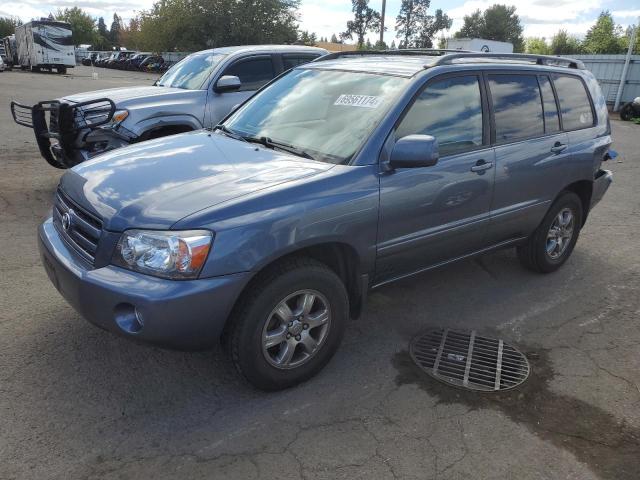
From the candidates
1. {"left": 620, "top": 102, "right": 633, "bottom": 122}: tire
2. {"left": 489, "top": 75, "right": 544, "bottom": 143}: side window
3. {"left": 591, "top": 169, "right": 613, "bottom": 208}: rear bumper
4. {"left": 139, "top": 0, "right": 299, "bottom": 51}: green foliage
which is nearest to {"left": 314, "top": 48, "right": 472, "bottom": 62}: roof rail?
{"left": 489, "top": 75, "right": 544, "bottom": 143}: side window

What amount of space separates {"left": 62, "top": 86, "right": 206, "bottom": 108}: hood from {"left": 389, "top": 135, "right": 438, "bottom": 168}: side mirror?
451 centimetres

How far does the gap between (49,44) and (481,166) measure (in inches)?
Result: 1574

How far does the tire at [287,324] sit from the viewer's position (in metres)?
2.79

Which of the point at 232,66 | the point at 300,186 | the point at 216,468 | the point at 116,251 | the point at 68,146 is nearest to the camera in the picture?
the point at 216,468

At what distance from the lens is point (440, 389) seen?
10.5 feet

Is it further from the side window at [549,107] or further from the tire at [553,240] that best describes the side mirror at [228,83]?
the tire at [553,240]

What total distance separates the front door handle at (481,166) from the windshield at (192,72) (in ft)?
15.1

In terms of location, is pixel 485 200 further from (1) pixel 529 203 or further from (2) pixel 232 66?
(2) pixel 232 66

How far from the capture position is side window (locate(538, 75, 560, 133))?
4.46m

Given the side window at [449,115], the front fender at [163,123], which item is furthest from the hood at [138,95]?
the side window at [449,115]

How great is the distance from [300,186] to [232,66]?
4944mm

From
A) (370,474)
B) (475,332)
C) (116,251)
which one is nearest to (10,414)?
(116,251)

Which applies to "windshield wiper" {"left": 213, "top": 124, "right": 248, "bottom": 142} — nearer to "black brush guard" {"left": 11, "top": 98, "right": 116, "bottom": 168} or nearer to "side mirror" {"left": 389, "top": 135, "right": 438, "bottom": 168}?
"side mirror" {"left": 389, "top": 135, "right": 438, "bottom": 168}

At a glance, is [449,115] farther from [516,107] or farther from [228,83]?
[228,83]
